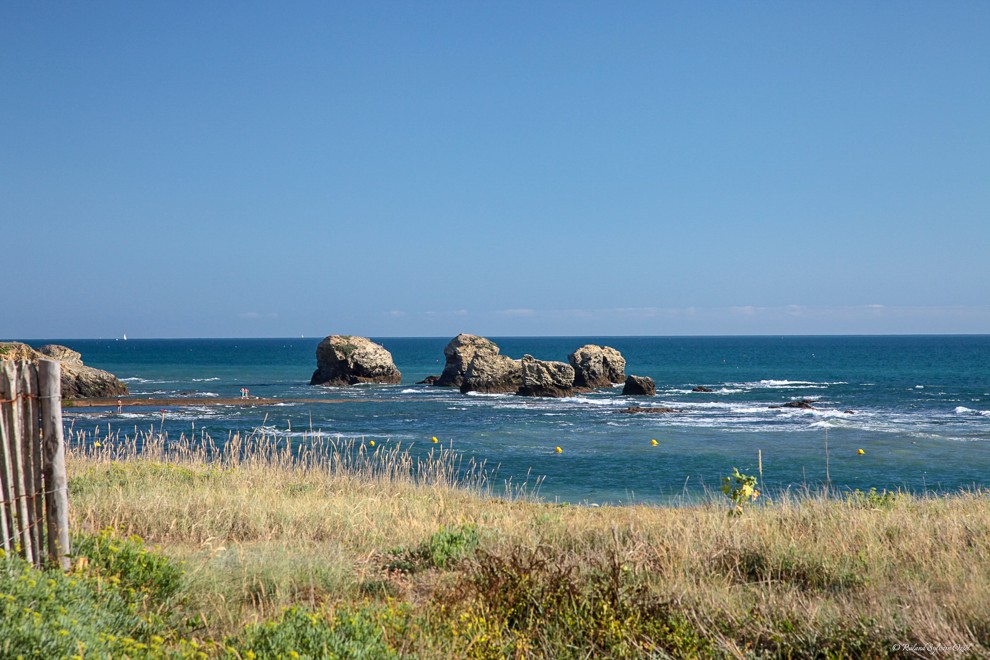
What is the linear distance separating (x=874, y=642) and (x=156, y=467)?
37.2 ft

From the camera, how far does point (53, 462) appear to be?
5941mm

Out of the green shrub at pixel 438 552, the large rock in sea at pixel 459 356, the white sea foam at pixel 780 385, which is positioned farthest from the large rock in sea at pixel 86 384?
the green shrub at pixel 438 552

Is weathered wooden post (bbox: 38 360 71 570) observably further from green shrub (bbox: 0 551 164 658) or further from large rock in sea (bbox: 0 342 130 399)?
large rock in sea (bbox: 0 342 130 399)

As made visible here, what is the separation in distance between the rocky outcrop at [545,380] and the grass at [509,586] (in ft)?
134

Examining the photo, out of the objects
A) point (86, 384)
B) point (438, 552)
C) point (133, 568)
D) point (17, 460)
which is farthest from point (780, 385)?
point (17, 460)

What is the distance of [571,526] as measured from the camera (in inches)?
325

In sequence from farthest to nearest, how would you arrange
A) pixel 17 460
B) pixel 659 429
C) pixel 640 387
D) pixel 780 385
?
pixel 780 385
pixel 640 387
pixel 659 429
pixel 17 460

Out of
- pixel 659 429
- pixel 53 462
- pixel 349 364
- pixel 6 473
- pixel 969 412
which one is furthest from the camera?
pixel 349 364

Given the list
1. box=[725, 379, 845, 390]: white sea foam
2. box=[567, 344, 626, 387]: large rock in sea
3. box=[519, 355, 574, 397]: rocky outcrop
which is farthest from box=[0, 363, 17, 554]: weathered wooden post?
box=[725, 379, 845, 390]: white sea foam

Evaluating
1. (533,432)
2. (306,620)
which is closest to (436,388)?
(533,432)

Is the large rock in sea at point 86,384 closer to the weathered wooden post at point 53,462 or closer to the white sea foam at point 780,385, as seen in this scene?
the white sea foam at point 780,385

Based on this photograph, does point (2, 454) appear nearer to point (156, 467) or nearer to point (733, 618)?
point (733, 618)

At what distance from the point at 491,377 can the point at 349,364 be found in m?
14.2

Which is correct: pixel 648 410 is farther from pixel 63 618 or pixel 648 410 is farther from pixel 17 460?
pixel 63 618
